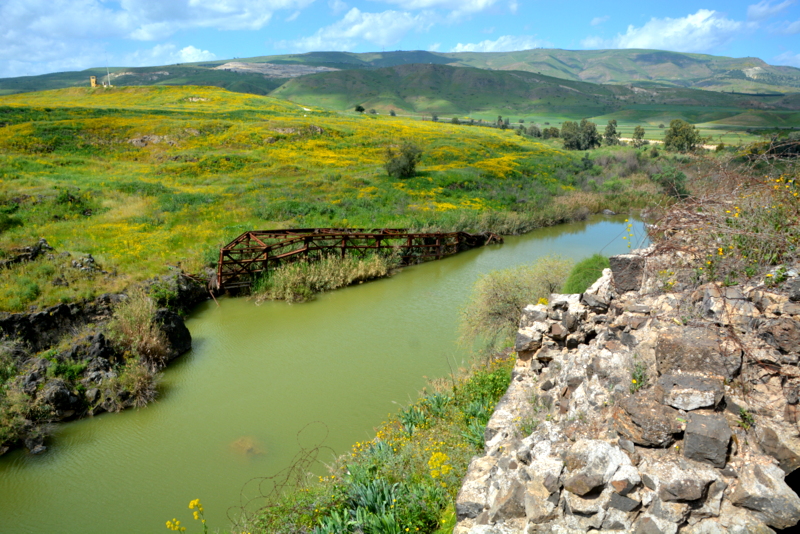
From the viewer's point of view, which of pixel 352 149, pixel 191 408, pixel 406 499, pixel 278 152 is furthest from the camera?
Result: pixel 352 149

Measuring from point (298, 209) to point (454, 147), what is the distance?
24.0 m

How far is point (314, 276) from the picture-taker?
58.7ft

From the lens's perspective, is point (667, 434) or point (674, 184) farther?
point (674, 184)

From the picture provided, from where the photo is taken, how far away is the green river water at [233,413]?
8016 mm

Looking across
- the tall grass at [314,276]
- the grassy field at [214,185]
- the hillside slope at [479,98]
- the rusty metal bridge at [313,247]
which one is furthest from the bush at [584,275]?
the hillside slope at [479,98]

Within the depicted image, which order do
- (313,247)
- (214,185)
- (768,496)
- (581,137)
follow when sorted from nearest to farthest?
(768,496) → (313,247) → (214,185) → (581,137)

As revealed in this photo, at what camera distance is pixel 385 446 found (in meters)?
7.30

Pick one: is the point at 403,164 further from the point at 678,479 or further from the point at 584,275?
the point at 678,479

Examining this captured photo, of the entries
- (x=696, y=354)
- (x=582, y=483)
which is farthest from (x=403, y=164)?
(x=582, y=483)

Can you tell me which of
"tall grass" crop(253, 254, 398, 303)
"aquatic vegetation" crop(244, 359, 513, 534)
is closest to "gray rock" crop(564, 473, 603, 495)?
"aquatic vegetation" crop(244, 359, 513, 534)

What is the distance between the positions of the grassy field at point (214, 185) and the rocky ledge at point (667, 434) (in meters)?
13.4

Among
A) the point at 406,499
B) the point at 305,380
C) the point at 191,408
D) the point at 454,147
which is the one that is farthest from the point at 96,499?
the point at 454,147

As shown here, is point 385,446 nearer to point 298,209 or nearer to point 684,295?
point 684,295

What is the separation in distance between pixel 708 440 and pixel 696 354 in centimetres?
89
